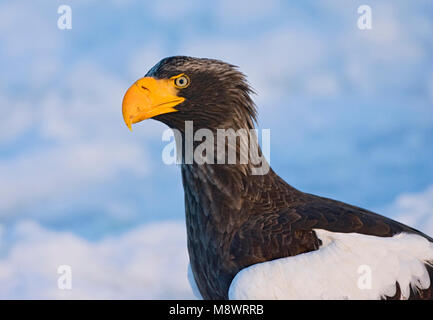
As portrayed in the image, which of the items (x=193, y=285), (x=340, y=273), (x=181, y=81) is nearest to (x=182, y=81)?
(x=181, y=81)

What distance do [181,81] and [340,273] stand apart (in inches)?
90.3

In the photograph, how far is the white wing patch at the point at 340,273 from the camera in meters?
4.49

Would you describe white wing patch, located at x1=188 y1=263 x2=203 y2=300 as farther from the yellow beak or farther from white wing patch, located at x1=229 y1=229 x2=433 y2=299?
the yellow beak

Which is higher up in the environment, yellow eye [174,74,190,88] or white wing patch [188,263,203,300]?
yellow eye [174,74,190,88]

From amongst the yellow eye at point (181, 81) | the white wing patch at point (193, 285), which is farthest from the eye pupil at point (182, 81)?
the white wing patch at point (193, 285)

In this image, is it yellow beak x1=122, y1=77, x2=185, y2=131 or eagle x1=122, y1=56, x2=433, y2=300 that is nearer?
eagle x1=122, y1=56, x2=433, y2=300

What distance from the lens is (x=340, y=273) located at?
177 inches

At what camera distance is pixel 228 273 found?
4871mm

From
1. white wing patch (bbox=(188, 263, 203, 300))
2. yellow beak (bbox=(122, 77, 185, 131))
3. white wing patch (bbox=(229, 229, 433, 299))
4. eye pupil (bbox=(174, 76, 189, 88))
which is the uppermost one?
eye pupil (bbox=(174, 76, 189, 88))

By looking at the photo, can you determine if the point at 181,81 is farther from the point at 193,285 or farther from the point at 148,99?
the point at 193,285

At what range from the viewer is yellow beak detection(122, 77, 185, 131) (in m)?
5.24

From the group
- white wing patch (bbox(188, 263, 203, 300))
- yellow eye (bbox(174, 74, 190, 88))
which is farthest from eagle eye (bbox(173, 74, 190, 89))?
white wing patch (bbox(188, 263, 203, 300))

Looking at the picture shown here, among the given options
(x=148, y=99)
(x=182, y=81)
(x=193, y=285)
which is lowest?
(x=193, y=285)
